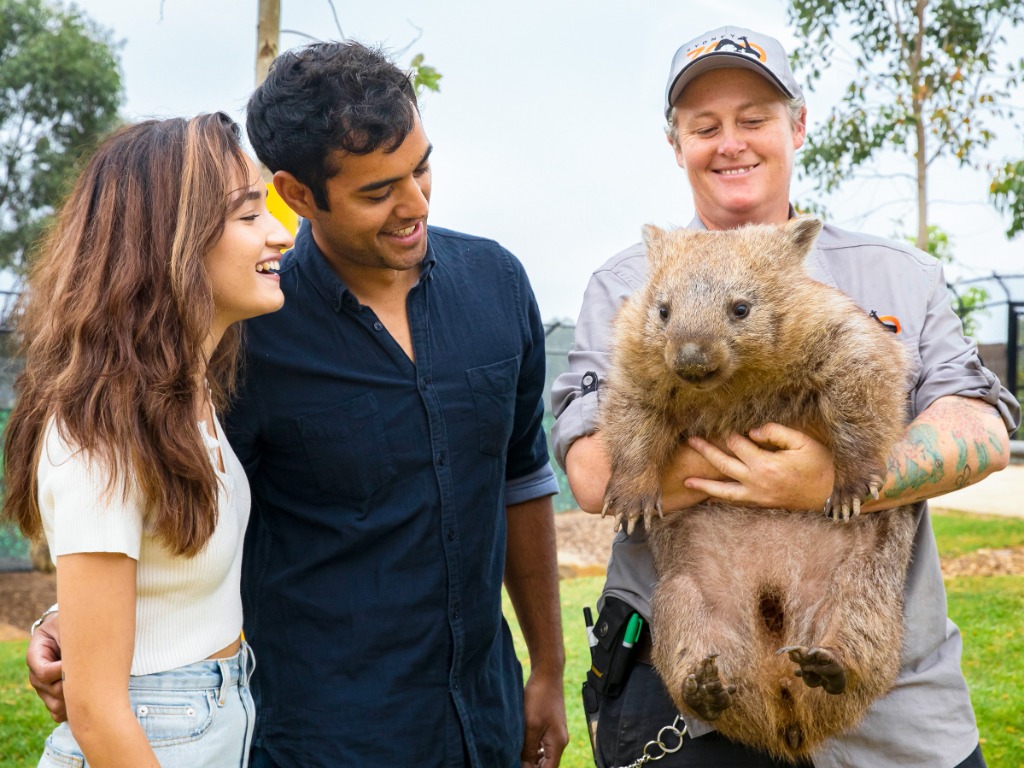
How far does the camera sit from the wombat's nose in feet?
9.57

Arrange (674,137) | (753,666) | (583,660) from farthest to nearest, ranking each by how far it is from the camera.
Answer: (583,660)
(674,137)
(753,666)

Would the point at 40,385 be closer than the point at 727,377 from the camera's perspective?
Yes

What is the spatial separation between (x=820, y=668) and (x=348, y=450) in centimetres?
142

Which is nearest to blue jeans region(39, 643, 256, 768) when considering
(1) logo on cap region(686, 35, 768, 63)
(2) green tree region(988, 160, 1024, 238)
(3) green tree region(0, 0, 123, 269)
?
(1) logo on cap region(686, 35, 768, 63)

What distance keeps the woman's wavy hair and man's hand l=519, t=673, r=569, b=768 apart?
58.6 inches

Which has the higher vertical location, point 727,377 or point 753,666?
point 727,377

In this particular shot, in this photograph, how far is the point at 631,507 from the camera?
3.02 meters

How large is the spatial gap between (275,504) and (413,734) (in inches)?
31.2

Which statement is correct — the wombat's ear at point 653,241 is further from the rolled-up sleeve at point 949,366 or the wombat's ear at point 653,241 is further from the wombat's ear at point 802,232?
the rolled-up sleeve at point 949,366

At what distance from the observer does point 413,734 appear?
2998 millimetres

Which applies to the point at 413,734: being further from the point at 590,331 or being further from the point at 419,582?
the point at 590,331

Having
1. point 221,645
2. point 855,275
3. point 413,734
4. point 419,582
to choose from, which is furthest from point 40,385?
point 855,275

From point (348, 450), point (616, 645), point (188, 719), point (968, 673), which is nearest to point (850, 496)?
point (616, 645)

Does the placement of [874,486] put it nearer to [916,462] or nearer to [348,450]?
[916,462]
